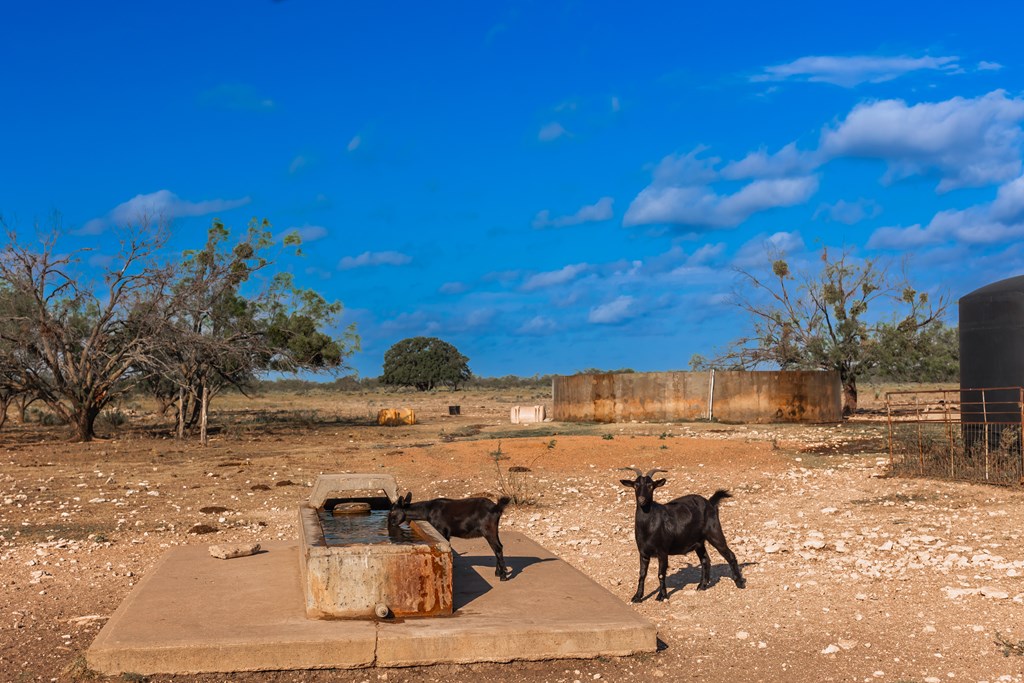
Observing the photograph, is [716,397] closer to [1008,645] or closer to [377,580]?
[1008,645]

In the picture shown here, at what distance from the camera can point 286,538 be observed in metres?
12.8

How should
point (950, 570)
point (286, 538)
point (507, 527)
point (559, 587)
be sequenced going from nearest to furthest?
point (559, 587), point (950, 570), point (286, 538), point (507, 527)

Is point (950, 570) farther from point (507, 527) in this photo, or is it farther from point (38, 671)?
point (38, 671)

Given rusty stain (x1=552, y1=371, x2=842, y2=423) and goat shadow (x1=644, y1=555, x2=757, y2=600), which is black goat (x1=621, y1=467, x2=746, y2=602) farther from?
rusty stain (x1=552, y1=371, x2=842, y2=423)

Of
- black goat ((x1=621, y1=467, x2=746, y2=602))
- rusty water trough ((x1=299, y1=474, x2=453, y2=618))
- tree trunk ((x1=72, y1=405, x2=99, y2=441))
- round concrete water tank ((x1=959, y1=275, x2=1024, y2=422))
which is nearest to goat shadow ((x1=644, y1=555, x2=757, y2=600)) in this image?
black goat ((x1=621, y1=467, x2=746, y2=602))

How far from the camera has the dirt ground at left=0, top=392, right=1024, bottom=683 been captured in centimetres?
753

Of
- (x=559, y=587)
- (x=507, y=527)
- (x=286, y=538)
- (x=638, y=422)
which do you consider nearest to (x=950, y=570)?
(x=559, y=587)

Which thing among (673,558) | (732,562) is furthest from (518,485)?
(732,562)

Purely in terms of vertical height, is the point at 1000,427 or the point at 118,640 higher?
the point at 1000,427

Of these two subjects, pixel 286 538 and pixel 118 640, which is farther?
pixel 286 538

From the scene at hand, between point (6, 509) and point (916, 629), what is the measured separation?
12536 millimetres

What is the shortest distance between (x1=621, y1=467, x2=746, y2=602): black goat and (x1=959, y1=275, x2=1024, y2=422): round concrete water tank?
8874 mm

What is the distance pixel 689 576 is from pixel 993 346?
31.4 ft

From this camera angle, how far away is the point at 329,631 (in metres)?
7.38
